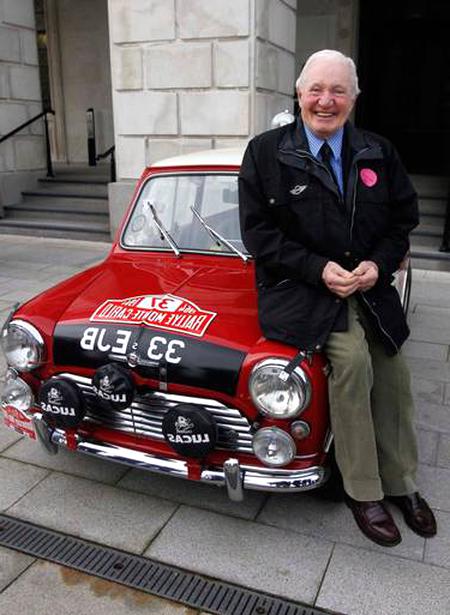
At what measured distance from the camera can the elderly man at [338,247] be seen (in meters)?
2.51

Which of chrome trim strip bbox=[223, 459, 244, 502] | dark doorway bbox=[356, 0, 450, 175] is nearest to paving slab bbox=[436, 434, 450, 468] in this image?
chrome trim strip bbox=[223, 459, 244, 502]

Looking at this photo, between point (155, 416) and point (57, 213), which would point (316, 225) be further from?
point (57, 213)

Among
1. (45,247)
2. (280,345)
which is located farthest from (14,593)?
(45,247)

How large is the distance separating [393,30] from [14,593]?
446 inches

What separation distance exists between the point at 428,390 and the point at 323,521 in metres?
1.75

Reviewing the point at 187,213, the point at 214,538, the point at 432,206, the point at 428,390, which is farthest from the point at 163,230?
the point at 432,206

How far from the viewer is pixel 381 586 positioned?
2.44m

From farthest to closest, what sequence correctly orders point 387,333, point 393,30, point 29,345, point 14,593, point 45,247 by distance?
point 393,30, point 45,247, point 29,345, point 387,333, point 14,593

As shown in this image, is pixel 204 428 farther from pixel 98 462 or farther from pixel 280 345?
pixel 98 462

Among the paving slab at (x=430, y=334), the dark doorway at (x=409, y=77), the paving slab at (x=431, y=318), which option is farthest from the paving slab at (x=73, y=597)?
the dark doorway at (x=409, y=77)

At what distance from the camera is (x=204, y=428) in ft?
8.16

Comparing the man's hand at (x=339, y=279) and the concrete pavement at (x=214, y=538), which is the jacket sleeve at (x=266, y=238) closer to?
the man's hand at (x=339, y=279)

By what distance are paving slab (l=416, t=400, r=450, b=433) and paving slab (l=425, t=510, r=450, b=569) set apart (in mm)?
926

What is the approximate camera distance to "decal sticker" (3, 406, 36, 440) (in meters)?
2.95
